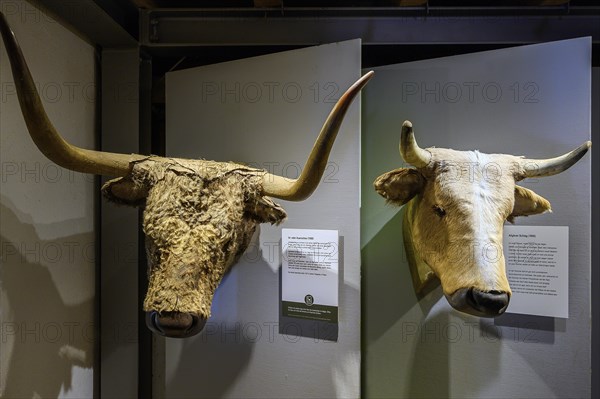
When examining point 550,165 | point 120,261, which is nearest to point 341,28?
point 550,165

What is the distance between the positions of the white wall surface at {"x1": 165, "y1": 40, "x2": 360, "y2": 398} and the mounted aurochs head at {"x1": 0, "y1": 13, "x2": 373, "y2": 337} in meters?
0.34

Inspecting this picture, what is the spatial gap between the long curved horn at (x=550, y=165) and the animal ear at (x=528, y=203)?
70 mm

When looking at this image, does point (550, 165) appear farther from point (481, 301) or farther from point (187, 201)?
point (187, 201)

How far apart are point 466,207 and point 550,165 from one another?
388mm

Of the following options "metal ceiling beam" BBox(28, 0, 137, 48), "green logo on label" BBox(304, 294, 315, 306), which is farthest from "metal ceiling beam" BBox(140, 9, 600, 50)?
"green logo on label" BBox(304, 294, 315, 306)

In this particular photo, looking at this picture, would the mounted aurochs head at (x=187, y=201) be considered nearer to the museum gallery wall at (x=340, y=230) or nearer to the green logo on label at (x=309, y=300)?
the museum gallery wall at (x=340, y=230)

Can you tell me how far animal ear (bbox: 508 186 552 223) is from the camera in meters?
1.33

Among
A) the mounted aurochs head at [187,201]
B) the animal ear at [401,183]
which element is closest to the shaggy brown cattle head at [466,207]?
the animal ear at [401,183]

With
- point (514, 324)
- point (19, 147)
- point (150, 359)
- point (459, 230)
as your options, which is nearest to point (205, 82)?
point (19, 147)

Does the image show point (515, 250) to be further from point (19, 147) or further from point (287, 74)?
point (19, 147)

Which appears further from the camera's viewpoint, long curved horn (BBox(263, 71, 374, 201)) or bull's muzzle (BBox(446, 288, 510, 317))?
bull's muzzle (BBox(446, 288, 510, 317))

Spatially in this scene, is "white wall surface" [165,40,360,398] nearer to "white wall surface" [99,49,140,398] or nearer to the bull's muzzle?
"white wall surface" [99,49,140,398]

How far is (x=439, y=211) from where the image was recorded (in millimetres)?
1285

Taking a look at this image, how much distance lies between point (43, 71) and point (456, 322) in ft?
7.13
